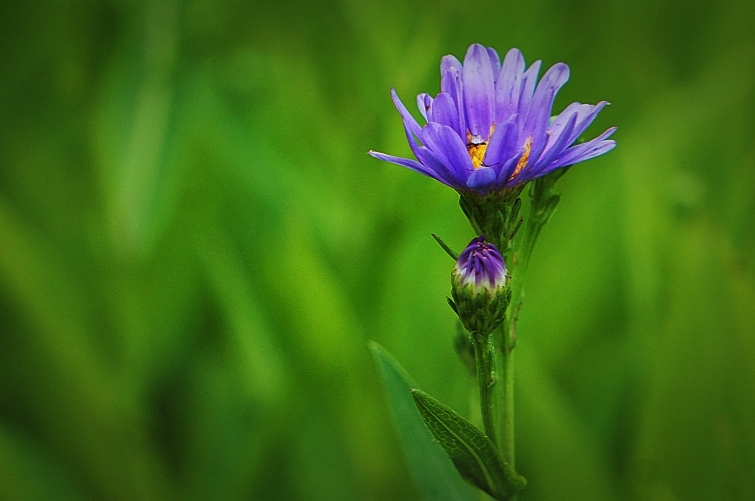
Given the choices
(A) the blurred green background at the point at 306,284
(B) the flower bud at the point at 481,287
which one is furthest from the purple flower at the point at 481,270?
(A) the blurred green background at the point at 306,284

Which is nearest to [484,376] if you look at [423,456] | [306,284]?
[423,456]

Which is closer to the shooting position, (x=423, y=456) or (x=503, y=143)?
(x=503, y=143)

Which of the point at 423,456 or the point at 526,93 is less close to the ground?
the point at 526,93

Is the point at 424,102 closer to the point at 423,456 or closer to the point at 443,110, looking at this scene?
the point at 443,110

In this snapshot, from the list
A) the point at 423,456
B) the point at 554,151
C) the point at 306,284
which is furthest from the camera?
the point at 306,284

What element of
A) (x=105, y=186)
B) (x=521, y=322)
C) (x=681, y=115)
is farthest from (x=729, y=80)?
(x=105, y=186)

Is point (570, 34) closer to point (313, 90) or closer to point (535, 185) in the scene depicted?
point (313, 90)

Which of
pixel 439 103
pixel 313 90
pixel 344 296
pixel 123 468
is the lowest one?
pixel 123 468
